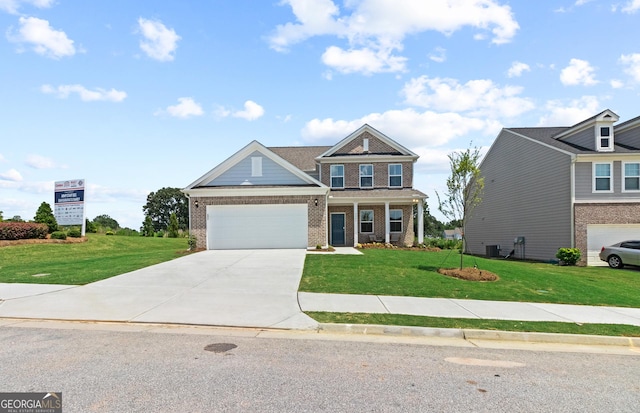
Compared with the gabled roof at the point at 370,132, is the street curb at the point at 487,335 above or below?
below

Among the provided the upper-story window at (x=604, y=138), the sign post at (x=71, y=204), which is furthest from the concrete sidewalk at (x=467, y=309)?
the sign post at (x=71, y=204)

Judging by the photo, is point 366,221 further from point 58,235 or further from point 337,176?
point 58,235

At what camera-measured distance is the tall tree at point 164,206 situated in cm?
7575

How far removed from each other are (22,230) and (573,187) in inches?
1193

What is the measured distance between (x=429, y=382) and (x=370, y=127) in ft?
71.2

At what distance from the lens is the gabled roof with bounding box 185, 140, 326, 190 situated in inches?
825

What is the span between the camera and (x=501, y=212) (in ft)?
91.7

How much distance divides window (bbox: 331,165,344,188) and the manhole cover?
1954 cm

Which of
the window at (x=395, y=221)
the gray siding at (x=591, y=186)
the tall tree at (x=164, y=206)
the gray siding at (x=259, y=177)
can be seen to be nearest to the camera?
the gray siding at (x=591, y=186)

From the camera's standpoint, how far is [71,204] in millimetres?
24953

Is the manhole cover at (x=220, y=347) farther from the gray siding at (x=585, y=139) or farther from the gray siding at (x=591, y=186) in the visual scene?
the gray siding at (x=585, y=139)

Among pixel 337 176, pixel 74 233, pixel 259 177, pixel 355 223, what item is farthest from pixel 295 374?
pixel 74 233

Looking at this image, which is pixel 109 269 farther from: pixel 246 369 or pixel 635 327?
pixel 635 327

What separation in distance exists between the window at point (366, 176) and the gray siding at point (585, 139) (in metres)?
12.1
